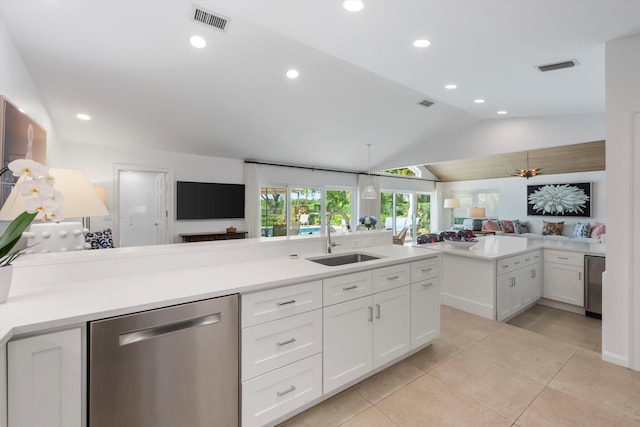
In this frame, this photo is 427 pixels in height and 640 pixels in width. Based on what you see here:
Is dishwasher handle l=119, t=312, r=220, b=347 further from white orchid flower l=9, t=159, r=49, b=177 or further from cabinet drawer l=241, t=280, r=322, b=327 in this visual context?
white orchid flower l=9, t=159, r=49, b=177

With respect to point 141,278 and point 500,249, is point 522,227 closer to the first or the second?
point 500,249

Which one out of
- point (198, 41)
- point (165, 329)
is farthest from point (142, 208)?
point (165, 329)

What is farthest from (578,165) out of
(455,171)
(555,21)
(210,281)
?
(210,281)

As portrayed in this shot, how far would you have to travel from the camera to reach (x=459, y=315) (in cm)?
329

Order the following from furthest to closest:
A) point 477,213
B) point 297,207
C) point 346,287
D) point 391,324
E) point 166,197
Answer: point 477,213 < point 297,207 < point 166,197 < point 391,324 < point 346,287

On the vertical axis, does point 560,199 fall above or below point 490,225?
above

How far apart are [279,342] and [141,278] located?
0.86 meters

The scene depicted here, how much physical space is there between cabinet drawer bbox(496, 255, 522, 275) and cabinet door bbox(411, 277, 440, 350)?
1273mm

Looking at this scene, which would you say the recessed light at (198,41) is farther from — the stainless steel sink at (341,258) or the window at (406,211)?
the window at (406,211)

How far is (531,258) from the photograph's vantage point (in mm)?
3795

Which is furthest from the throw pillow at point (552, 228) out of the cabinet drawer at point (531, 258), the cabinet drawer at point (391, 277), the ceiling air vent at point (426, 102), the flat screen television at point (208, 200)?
the flat screen television at point (208, 200)

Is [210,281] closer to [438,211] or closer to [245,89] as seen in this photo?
[245,89]

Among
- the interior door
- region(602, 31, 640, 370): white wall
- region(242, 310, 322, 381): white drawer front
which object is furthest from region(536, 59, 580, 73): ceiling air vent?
the interior door

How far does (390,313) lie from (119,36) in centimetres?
358
